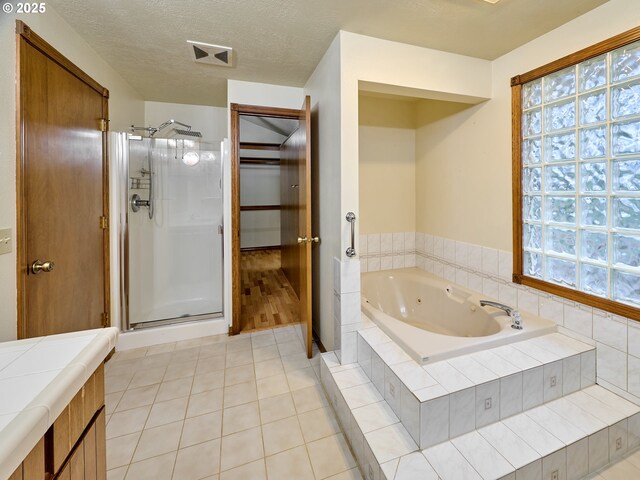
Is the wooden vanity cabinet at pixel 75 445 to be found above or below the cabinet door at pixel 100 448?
above

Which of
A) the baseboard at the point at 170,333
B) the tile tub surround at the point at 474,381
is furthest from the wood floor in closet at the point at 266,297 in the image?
the tile tub surround at the point at 474,381

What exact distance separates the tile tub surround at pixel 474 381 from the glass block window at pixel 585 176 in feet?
1.49

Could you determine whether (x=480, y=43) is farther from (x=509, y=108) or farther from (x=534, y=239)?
(x=534, y=239)

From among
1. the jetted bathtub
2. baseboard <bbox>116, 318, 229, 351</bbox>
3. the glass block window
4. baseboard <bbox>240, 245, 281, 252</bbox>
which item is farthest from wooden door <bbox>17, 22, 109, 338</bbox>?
baseboard <bbox>240, 245, 281, 252</bbox>

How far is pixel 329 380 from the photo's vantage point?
1823 millimetres

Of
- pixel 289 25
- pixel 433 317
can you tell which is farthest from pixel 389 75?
pixel 433 317

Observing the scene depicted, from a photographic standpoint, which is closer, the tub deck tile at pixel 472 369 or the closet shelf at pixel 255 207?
the tub deck tile at pixel 472 369

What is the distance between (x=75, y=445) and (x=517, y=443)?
5.51 feet

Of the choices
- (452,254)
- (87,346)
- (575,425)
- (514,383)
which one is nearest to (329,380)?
(514,383)

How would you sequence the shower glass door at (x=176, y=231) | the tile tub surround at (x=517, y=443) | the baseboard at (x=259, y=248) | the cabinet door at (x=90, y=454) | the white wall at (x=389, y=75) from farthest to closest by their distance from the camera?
1. the baseboard at (x=259, y=248)
2. the shower glass door at (x=176, y=231)
3. the white wall at (x=389, y=75)
4. the tile tub surround at (x=517, y=443)
5. the cabinet door at (x=90, y=454)

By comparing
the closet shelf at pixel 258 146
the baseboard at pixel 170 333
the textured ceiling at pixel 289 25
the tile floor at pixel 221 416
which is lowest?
the tile floor at pixel 221 416

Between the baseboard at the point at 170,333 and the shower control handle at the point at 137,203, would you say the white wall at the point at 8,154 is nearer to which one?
the baseboard at the point at 170,333

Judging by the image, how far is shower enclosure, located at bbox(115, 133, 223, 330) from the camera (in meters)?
2.69

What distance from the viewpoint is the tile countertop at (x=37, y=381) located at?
0.51 metres
